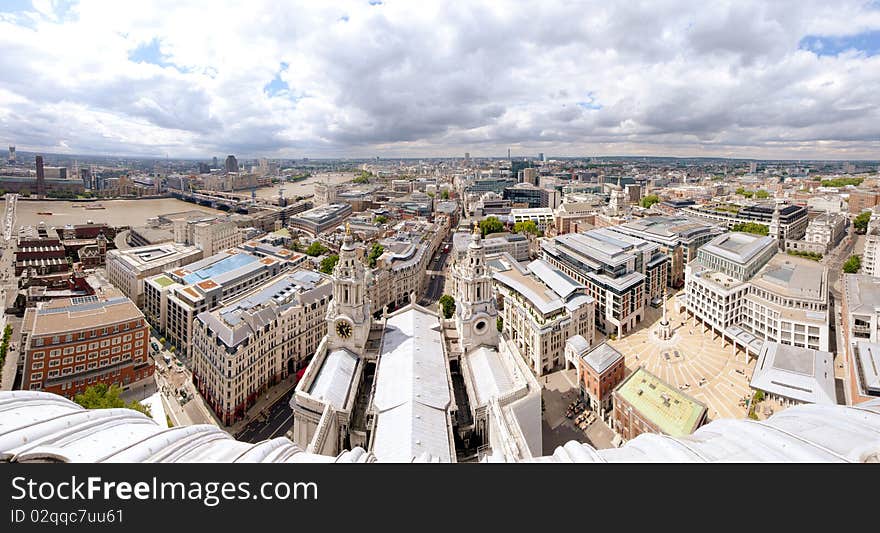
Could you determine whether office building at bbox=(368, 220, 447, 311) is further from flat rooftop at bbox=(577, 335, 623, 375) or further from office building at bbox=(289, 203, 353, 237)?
office building at bbox=(289, 203, 353, 237)

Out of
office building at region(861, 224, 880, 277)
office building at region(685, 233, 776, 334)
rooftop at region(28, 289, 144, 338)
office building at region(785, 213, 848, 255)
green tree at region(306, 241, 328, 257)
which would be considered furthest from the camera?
green tree at region(306, 241, 328, 257)

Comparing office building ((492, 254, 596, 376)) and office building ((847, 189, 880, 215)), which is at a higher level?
office building ((847, 189, 880, 215))

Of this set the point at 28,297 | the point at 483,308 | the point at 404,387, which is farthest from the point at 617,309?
the point at 28,297

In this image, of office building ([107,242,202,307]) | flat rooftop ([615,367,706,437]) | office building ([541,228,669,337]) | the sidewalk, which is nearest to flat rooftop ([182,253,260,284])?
office building ([107,242,202,307])

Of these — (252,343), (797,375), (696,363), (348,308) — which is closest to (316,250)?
(252,343)

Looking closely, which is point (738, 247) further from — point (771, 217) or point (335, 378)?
point (335, 378)

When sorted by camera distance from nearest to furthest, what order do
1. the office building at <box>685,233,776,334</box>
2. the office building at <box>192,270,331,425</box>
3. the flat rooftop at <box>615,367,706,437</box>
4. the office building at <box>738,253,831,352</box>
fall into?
1. the flat rooftop at <box>615,367,706,437</box>
2. the office building at <box>192,270,331,425</box>
3. the office building at <box>738,253,831,352</box>
4. the office building at <box>685,233,776,334</box>

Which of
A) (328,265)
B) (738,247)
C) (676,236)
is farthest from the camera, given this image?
(676,236)

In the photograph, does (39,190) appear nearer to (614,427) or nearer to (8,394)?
(8,394)
